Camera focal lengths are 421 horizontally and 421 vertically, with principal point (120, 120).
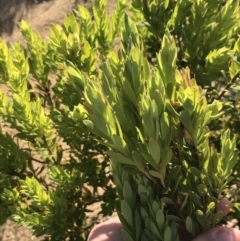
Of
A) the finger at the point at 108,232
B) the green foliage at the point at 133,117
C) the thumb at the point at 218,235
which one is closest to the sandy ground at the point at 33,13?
the green foliage at the point at 133,117

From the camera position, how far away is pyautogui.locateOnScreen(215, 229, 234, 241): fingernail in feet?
3.23

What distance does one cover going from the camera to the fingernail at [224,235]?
984 mm

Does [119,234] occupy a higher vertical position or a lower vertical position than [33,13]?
lower

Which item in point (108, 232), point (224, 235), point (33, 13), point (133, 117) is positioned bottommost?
point (224, 235)

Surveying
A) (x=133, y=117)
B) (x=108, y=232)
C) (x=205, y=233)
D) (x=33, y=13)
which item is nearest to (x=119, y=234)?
(x=108, y=232)

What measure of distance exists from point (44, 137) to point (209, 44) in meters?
0.70

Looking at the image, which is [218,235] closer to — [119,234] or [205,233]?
[205,233]

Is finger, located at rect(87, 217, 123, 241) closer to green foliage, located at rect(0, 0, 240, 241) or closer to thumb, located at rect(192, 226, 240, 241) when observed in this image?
green foliage, located at rect(0, 0, 240, 241)

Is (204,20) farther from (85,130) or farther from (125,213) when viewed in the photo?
(125,213)

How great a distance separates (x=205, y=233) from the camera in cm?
98

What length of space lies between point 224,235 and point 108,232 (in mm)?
350

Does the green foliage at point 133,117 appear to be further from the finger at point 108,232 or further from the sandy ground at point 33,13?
the sandy ground at point 33,13

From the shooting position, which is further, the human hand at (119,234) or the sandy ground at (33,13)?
the sandy ground at (33,13)

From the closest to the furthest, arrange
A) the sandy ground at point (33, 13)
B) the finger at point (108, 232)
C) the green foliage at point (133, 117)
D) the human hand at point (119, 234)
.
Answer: the green foliage at point (133, 117), the human hand at point (119, 234), the finger at point (108, 232), the sandy ground at point (33, 13)
